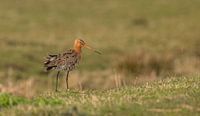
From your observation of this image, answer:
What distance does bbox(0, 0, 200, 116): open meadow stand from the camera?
9.97 metres

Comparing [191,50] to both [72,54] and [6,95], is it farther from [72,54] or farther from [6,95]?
[6,95]

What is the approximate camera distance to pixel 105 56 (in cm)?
2536

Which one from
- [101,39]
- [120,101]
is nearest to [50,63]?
[120,101]

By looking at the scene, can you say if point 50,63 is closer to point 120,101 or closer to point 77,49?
point 77,49

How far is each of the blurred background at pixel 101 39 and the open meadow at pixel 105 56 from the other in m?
0.03

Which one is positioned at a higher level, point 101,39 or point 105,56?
point 101,39

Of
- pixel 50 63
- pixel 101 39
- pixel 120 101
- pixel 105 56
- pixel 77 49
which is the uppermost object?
pixel 101 39

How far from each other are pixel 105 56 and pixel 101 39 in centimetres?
471

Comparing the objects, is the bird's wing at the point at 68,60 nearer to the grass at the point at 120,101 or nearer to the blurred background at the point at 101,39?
the grass at the point at 120,101

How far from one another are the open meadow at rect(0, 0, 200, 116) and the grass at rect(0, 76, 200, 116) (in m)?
0.01

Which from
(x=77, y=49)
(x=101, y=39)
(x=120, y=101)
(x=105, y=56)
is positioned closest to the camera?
(x=120, y=101)

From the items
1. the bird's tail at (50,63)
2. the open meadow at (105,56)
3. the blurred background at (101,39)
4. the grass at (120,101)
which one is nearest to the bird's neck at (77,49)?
the bird's tail at (50,63)

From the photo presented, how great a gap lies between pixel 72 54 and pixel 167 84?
1.83 metres

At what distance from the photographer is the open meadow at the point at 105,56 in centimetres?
997
